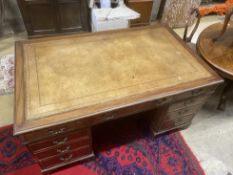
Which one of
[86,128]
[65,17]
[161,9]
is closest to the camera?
[86,128]

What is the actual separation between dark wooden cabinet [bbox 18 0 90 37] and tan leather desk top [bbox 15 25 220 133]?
1.23 meters

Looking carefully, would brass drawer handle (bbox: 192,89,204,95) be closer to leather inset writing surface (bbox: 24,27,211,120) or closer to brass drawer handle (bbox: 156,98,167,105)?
leather inset writing surface (bbox: 24,27,211,120)

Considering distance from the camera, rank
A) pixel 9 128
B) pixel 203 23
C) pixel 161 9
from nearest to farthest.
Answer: pixel 9 128
pixel 161 9
pixel 203 23

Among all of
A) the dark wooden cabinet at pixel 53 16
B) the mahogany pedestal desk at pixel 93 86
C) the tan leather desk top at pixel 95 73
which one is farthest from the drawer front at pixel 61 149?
the dark wooden cabinet at pixel 53 16

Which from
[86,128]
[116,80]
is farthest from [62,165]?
[116,80]

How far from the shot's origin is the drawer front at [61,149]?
44.9 inches

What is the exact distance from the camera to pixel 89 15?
2680 mm

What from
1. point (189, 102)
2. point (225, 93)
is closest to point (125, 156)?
point (189, 102)

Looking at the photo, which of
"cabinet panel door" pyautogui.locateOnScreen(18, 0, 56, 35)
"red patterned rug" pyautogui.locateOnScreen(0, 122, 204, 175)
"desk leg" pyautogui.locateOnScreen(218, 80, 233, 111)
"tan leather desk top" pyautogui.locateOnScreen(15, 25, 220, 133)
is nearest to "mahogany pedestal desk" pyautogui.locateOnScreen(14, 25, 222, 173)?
"tan leather desk top" pyautogui.locateOnScreen(15, 25, 220, 133)

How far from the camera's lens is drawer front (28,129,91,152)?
106 cm

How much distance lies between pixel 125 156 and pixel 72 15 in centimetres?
205

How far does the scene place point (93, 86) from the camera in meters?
1.13

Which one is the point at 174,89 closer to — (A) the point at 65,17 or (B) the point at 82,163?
(B) the point at 82,163

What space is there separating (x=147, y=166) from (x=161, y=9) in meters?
2.61
